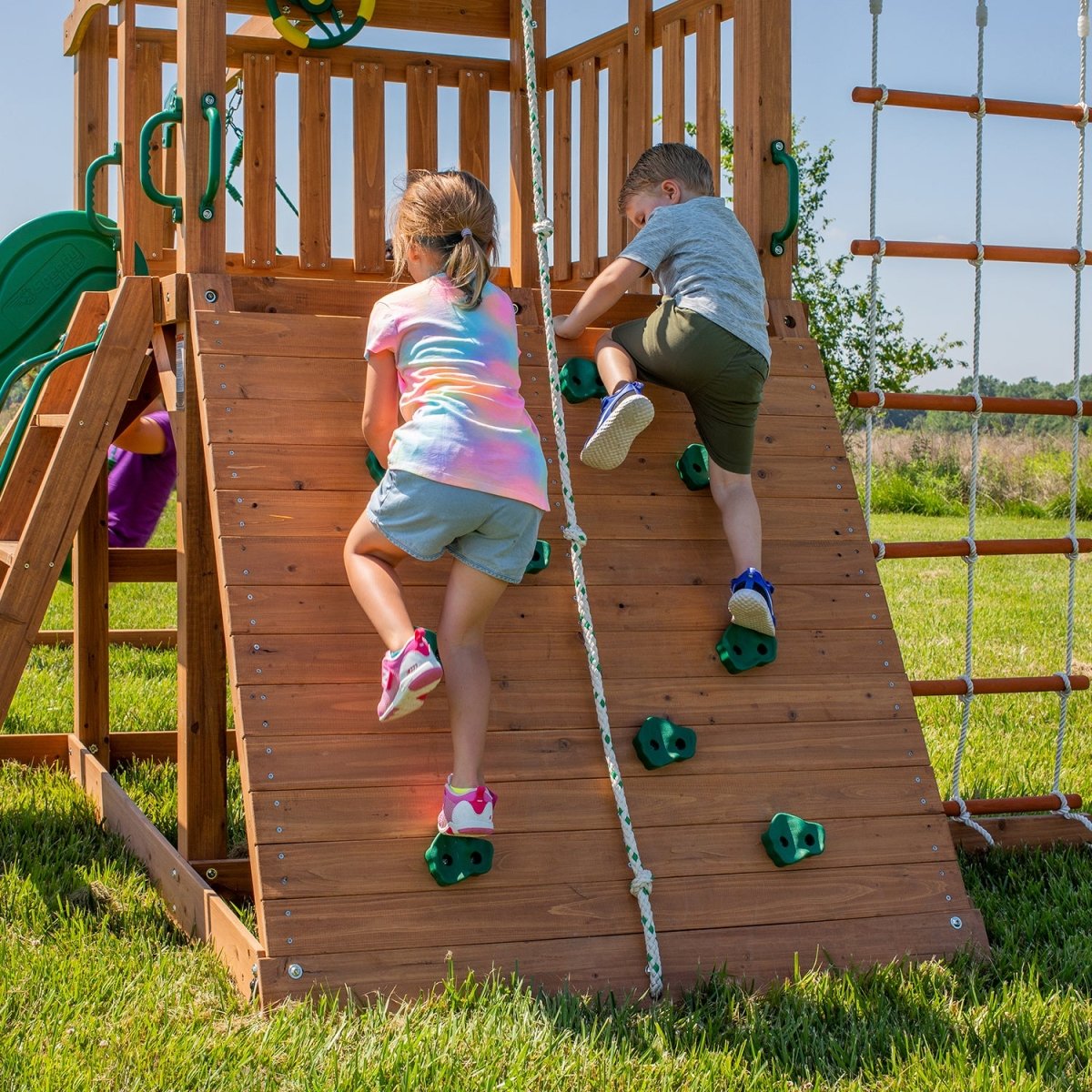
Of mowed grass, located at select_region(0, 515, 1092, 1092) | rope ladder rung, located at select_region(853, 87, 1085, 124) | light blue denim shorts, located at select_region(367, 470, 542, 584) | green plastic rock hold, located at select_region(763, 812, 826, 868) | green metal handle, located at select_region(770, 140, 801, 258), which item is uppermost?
rope ladder rung, located at select_region(853, 87, 1085, 124)

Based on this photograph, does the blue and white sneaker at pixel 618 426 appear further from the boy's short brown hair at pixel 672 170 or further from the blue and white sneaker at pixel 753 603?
→ the boy's short brown hair at pixel 672 170

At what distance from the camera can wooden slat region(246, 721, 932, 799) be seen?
315 cm

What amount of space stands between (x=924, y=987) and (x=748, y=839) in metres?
0.52

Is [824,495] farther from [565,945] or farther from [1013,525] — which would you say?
[1013,525]

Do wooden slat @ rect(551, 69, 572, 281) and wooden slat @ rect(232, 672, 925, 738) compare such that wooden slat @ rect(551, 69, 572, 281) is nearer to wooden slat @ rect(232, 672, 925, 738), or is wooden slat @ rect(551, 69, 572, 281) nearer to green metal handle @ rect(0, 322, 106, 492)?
green metal handle @ rect(0, 322, 106, 492)

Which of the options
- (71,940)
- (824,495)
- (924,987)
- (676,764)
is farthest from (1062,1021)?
(71,940)

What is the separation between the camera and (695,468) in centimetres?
390

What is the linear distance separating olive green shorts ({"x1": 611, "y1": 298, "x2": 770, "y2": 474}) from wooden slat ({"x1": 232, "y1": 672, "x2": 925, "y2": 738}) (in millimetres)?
656

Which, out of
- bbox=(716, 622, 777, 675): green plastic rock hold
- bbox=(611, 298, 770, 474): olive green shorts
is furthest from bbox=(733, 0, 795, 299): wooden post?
bbox=(716, 622, 777, 675): green plastic rock hold

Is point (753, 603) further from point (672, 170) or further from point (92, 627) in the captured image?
point (92, 627)

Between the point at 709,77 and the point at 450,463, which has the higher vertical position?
the point at 709,77

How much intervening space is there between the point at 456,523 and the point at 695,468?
92 cm

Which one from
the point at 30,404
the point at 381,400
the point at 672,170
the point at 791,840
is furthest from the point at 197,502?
the point at 791,840

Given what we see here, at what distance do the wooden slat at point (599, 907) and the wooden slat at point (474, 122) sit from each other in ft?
12.1
